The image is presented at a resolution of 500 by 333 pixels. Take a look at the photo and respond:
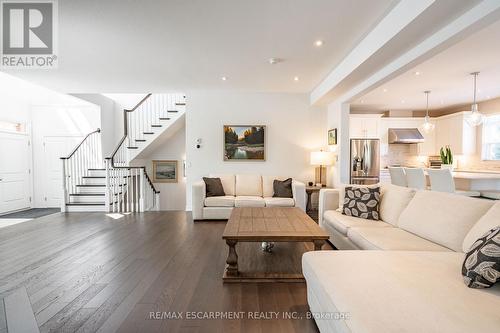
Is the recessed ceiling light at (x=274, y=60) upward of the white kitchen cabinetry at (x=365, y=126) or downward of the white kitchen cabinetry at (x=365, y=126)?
upward

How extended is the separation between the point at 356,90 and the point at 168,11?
3200 millimetres

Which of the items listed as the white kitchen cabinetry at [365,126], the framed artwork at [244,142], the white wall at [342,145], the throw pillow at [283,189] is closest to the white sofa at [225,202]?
the throw pillow at [283,189]

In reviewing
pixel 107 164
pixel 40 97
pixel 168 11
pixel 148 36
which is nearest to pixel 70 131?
pixel 40 97

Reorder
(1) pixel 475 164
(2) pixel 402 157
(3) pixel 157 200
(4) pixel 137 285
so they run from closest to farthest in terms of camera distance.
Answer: (4) pixel 137 285 → (1) pixel 475 164 → (3) pixel 157 200 → (2) pixel 402 157

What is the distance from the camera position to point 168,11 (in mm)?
2463

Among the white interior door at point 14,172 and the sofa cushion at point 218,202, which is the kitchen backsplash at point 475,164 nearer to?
the sofa cushion at point 218,202

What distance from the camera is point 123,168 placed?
552 centimetres

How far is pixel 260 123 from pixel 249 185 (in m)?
1.52

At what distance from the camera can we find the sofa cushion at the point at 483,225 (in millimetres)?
1699

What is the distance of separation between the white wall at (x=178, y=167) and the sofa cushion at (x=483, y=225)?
6.75 meters

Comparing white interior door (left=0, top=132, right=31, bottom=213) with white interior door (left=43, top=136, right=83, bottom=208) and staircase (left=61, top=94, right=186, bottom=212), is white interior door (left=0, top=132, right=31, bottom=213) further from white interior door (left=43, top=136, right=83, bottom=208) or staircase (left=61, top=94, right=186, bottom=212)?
staircase (left=61, top=94, right=186, bottom=212)

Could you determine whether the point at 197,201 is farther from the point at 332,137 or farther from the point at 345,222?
the point at 332,137

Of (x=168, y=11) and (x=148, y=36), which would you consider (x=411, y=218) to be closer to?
(x=168, y=11)

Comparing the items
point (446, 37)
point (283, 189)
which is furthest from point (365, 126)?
point (446, 37)
